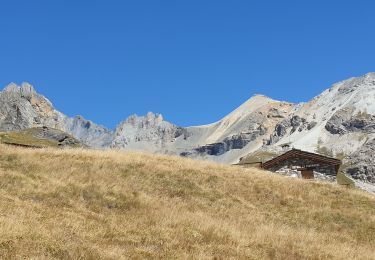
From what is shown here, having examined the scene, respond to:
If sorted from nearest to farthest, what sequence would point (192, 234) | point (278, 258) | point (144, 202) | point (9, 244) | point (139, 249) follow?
point (9, 244) < point (139, 249) < point (278, 258) < point (192, 234) < point (144, 202)

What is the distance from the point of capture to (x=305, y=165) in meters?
49.1

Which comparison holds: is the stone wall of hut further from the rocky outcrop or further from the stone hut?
the rocky outcrop

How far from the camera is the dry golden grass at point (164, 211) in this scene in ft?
50.8

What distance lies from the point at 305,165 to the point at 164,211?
28.9 meters

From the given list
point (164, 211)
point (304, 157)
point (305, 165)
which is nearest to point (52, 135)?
point (304, 157)

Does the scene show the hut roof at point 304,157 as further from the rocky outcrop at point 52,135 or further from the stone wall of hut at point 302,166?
the rocky outcrop at point 52,135

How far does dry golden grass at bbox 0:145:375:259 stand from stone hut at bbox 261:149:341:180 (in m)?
12.9

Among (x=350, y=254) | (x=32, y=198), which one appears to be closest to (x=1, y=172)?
(x=32, y=198)

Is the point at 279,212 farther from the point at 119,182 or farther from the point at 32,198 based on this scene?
the point at 32,198

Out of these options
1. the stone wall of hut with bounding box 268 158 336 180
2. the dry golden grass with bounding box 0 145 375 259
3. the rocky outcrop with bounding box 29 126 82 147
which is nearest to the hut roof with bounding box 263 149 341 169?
the stone wall of hut with bounding box 268 158 336 180

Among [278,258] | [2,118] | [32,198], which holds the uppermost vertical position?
[2,118]

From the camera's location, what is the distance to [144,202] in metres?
24.8

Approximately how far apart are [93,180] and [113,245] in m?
12.5

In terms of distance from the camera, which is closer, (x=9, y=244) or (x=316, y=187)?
(x=9, y=244)
